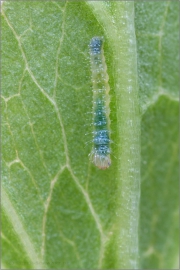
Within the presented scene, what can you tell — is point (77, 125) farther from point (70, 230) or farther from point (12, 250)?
point (12, 250)

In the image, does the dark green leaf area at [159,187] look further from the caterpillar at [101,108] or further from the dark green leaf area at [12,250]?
the dark green leaf area at [12,250]

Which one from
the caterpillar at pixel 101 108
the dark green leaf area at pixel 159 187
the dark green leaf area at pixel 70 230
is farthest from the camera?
the dark green leaf area at pixel 159 187

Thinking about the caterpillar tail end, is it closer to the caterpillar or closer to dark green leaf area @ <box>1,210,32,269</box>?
the caterpillar

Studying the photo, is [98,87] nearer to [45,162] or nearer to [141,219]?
[45,162]

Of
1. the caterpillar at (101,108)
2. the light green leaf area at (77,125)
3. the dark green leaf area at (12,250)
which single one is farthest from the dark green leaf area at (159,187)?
the dark green leaf area at (12,250)

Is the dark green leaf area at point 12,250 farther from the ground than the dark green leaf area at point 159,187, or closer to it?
closer to it

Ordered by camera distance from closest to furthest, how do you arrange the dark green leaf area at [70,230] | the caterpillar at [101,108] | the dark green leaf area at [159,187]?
the caterpillar at [101,108] < the dark green leaf area at [70,230] < the dark green leaf area at [159,187]
